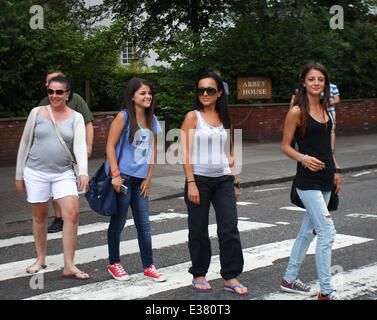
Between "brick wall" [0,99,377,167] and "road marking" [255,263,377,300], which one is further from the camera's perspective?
"brick wall" [0,99,377,167]

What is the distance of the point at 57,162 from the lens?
5180 millimetres

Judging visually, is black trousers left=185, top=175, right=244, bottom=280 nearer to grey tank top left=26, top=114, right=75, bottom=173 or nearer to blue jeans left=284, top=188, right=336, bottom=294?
blue jeans left=284, top=188, right=336, bottom=294

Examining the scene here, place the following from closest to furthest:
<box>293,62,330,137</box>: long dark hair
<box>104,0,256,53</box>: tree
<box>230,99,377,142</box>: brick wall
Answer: <box>293,62,330,137</box>: long dark hair
<box>230,99,377,142</box>: brick wall
<box>104,0,256,53</box>: tree

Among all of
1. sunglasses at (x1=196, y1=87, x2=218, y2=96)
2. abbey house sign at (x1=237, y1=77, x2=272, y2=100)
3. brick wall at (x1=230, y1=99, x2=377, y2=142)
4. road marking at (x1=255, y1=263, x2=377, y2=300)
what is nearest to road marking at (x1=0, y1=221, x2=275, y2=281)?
road marking at (x1=255, y1=263, x2=377, y2=300)

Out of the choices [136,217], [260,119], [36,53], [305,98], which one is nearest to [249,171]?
[260,119]

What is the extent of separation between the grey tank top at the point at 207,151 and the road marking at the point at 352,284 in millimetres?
1128

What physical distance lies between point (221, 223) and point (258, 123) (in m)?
13.8

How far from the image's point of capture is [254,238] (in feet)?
22.4

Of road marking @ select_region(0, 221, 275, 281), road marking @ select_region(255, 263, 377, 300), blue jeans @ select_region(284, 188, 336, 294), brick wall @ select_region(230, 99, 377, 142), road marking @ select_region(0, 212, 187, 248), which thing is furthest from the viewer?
brick wall @ select_region(230, 99, 377, 142)

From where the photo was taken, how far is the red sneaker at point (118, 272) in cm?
518

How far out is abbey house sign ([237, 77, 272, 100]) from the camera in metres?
19.1

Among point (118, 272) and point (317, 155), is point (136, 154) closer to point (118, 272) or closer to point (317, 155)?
point (118, 272)
